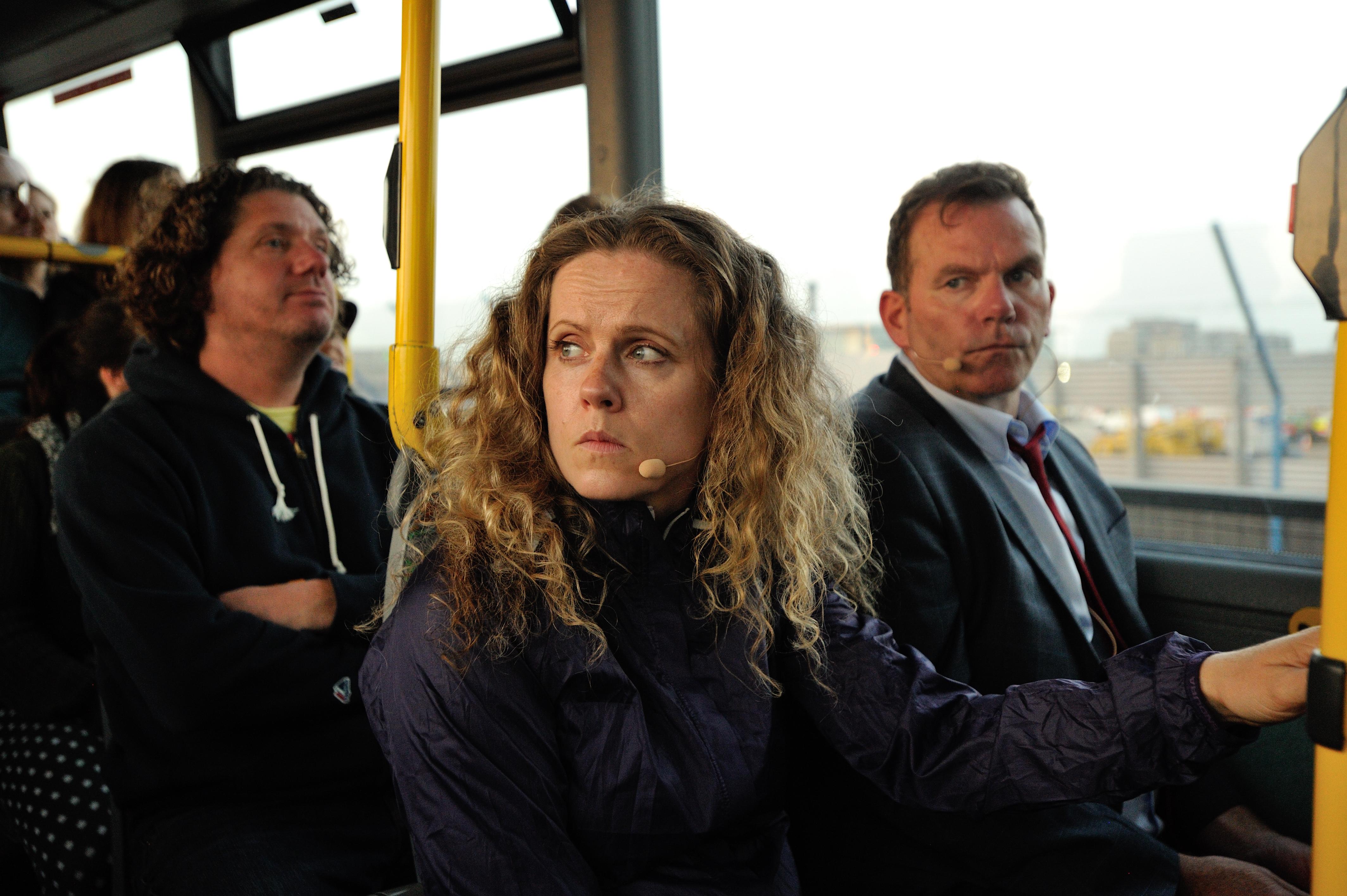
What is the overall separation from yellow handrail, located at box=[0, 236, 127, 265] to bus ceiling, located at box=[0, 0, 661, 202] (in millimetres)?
801

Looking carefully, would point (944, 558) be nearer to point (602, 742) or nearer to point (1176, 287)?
point (602, 742)

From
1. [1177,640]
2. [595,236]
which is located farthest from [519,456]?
[1177,640]

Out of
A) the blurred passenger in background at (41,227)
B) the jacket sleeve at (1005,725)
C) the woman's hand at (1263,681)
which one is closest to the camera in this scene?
the woman's hand at (1263,681)

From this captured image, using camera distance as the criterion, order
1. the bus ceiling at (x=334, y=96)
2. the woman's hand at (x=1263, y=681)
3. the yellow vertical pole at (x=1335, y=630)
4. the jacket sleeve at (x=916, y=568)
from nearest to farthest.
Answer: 1. the yellow vertical pole at (x=1335, y=630)
2. the woman's hand at (x=1263, y=681)
3. the jacket sleeve at (x=916, y=568)
4. the bus ceiling at (x=334, y=96)

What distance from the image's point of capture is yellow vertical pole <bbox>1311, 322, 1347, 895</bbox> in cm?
69

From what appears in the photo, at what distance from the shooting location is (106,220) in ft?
10.8

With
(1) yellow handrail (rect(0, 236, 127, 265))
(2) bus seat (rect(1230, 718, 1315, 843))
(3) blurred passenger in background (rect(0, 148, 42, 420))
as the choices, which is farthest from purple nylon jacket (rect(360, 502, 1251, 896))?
(3) blurred passenger in background (rect(0, 148, 42, 420))

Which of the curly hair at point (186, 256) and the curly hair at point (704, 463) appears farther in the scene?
the curly hair at point (186, 256)

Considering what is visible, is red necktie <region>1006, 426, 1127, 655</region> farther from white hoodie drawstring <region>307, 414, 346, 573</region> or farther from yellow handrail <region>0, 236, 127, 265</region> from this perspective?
yellow handrail <region>0, 236, 127, 265</region>

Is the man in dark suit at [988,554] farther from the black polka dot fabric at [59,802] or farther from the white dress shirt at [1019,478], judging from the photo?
the black polka dot fabric at [59,802]

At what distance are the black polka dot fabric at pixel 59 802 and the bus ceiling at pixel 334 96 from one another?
1704mm

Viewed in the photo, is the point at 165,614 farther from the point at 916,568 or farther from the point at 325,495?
the point at 916,568

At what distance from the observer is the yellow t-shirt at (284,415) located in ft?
7.11

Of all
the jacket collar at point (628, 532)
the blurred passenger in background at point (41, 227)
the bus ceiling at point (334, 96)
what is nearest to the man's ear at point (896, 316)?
the bus ceiling at point (334, 96)
